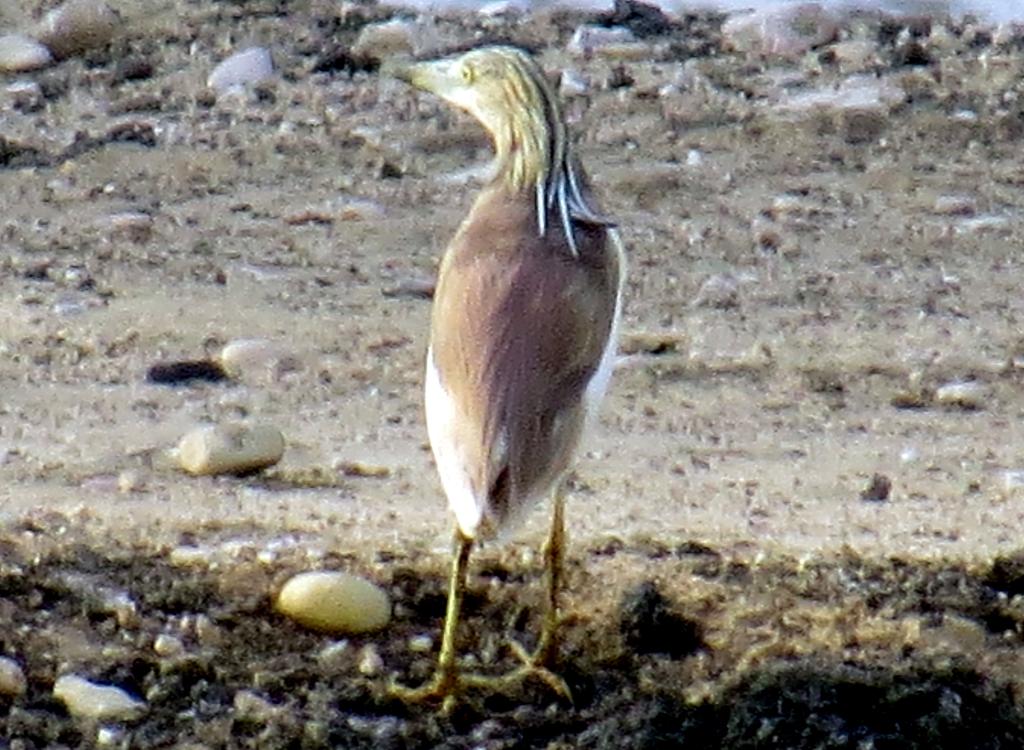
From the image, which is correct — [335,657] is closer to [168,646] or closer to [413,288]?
[168,646]

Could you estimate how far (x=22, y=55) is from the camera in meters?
11.7

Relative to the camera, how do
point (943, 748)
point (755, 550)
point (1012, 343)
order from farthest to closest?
point (1012, 343), point (755, 550), point (943, 748)

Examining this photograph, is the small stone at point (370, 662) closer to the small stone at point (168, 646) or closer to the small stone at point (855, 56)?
the small stone at point (168, 646)

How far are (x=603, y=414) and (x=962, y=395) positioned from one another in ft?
3.66

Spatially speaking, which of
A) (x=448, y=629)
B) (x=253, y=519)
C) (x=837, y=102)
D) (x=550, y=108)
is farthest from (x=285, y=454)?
(x=837, y=102)

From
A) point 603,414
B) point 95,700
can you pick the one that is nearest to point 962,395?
point 603,414

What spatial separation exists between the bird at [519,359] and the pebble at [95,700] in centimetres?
60

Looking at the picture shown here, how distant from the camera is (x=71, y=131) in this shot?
1088cm

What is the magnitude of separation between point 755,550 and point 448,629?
1.20 meters

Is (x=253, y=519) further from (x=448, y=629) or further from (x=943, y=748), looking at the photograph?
(x=943, y=748)

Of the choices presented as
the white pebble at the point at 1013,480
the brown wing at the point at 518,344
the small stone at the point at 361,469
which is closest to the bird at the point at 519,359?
the brown wing at the point at 518,344

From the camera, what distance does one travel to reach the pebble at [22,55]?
456 inches

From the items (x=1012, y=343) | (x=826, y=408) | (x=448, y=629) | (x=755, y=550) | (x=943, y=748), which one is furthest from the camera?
(x=1012, y=343)

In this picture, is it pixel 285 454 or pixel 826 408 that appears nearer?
pixel 285 454
